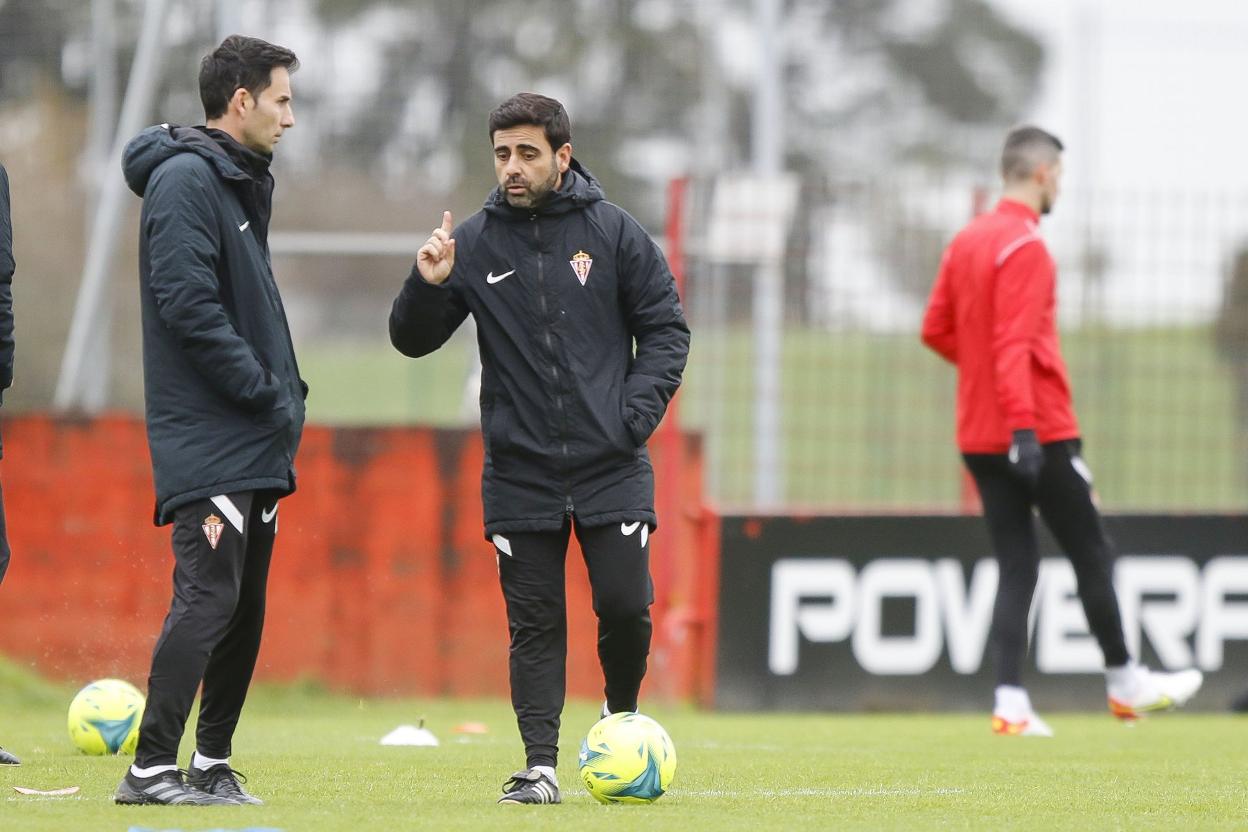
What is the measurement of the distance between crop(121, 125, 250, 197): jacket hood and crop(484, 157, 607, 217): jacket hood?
0.76 m

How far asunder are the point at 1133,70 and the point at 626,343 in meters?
8.67

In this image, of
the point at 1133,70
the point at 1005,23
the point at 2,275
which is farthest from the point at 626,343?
the point at 1005,23

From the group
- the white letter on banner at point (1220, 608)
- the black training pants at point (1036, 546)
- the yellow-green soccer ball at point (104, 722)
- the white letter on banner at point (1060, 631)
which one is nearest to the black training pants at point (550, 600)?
the yellow-green soccer ball at point (104, 722)

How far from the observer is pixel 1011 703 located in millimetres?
8031

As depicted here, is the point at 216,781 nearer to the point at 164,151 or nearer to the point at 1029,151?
the point at 164,151

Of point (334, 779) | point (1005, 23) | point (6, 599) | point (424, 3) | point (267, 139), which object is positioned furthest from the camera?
point (1005, 23)

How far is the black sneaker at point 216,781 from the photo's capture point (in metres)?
5.43

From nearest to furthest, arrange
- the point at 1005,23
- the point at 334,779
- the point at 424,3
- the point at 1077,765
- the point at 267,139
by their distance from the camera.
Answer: the point at 267,139
the point at 334,779
the point at 1077,765
the point at 424,3
the point at 1005,23

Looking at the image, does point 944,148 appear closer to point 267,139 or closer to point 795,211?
point 795,211

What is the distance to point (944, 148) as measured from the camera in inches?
675

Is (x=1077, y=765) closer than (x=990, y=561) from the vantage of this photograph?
Yes

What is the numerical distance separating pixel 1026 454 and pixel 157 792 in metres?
3.80

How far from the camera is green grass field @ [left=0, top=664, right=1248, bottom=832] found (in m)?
5.09

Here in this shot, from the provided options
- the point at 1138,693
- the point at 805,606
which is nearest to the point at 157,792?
the point at 1138,693
